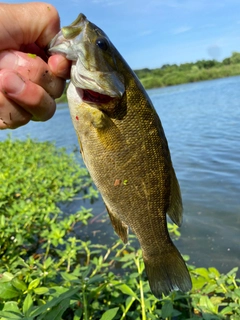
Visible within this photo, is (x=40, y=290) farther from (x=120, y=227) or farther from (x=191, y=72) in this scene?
(x=191, y=72)

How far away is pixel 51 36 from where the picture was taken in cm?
189

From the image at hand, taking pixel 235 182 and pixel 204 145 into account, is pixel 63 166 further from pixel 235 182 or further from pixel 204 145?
pixel 204 145

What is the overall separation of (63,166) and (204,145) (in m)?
5.30

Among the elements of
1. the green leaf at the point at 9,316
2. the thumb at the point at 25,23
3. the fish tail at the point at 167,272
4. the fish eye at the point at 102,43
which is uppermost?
the thumb at the point at 25,23

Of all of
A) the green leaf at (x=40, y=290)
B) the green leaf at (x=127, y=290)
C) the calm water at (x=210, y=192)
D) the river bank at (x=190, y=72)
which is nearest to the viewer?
the green leaf at (x=40, y=290)

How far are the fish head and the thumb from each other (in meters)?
0.13

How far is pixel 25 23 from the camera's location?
69.7 inches

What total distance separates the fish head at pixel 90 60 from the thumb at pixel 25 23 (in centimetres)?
13

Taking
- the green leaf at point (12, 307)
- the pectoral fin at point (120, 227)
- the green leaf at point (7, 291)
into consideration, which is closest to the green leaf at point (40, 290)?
the green leaf at point (7, 291)

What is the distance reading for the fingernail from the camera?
5.72 feet

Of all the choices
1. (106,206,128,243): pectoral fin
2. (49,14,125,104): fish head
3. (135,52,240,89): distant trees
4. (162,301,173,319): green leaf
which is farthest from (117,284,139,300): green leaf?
(135,52,240,89): distant trees

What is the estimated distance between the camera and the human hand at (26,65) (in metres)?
1.76

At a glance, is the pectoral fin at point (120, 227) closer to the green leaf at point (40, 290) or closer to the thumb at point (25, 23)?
the green leaf at point (40, 290)

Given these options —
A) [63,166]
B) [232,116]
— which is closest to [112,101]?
[63,166]
